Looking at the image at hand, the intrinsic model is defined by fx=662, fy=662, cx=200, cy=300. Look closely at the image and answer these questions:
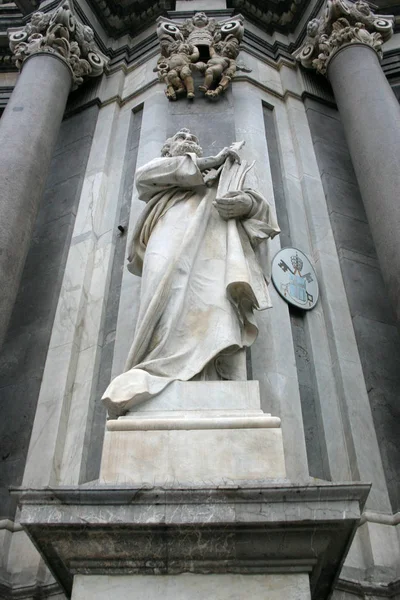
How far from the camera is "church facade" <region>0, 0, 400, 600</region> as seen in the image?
3988mm

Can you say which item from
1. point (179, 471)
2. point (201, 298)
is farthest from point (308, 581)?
point (201, 298)

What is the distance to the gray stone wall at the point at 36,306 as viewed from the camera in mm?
7316

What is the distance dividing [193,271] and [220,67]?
20.5ft

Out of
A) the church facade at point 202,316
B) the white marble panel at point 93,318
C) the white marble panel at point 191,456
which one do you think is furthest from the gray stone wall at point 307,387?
the white marble panel at point 191,456

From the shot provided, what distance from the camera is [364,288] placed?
343 inches

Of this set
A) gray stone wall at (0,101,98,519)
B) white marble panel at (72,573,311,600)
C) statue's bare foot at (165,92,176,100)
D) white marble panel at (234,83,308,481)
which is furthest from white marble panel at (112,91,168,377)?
white marble panel at (72,573,311,600)

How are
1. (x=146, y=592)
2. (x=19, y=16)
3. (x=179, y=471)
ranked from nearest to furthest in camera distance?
1. (x=146, y=592)
2. (x=179, y=471)
3. (x=19, y=16)

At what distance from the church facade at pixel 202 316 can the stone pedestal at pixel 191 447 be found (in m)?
0.01

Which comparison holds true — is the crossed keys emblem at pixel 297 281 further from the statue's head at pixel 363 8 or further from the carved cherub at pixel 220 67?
the statue's head at pixel 363 8

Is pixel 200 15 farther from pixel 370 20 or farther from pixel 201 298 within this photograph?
pixel 201 298

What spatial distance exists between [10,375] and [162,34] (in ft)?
22.3

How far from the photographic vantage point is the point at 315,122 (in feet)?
37.3

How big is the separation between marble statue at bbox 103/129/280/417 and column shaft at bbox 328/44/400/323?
2.06 meters

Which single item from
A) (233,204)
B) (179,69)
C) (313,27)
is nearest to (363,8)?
(313,27)
